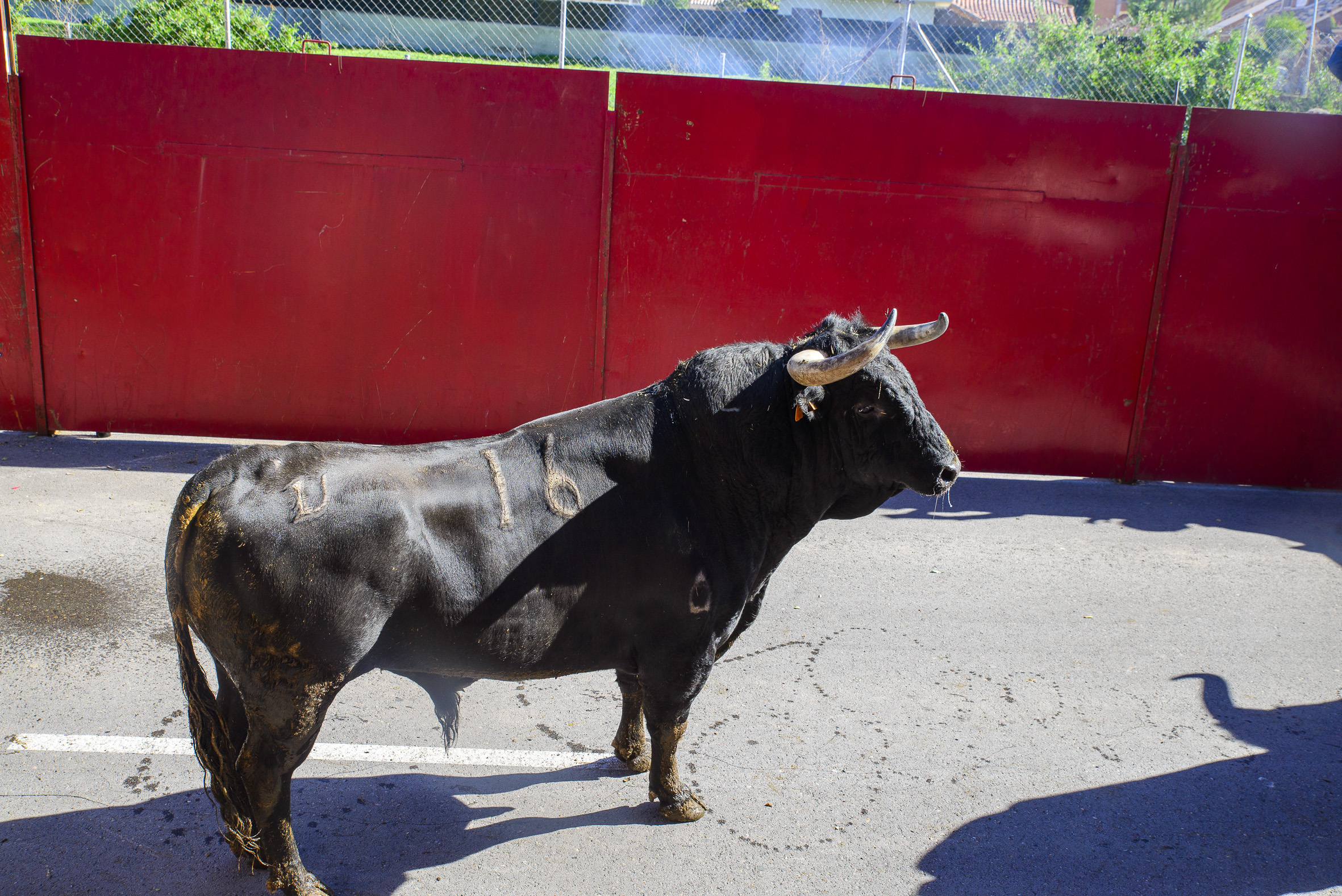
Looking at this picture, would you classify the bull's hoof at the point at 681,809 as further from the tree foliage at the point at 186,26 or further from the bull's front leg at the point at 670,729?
the tree foliage at the point at 186,26

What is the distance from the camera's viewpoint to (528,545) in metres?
2.88

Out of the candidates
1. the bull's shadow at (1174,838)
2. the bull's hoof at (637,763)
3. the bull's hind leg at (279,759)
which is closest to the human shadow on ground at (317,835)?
the bull's hoof at (637,763)

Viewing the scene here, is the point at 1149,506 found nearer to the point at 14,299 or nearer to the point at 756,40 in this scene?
the point at 14,299

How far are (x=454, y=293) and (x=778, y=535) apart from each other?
202 inches

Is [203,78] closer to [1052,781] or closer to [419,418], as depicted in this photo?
[419,418]

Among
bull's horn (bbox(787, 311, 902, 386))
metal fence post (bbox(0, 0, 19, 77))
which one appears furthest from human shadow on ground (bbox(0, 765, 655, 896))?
metal fence post (bbox(0, 0, 19, 77))

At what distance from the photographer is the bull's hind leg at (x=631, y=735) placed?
3.66 metres

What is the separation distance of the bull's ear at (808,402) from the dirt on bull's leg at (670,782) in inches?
48.1

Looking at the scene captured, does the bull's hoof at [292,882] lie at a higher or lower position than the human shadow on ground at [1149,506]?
lower

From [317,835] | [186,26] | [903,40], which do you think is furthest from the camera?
[186,26]

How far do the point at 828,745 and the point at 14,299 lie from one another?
7.41 meters

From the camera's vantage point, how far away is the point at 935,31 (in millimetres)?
24438

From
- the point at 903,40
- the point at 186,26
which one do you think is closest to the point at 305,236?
the point at 186,26

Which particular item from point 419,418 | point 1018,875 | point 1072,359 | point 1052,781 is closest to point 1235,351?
point 1072,359
